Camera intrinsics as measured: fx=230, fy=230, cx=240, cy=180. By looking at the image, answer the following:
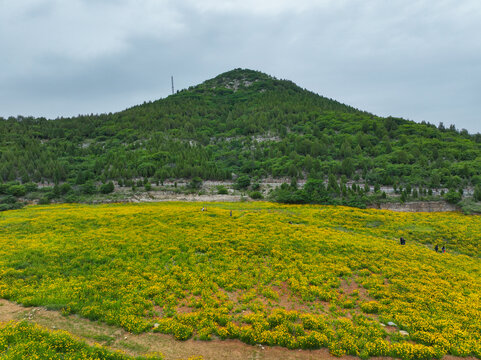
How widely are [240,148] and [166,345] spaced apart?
115 meters

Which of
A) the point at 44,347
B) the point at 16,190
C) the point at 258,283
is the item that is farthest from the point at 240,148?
the point at 44,347

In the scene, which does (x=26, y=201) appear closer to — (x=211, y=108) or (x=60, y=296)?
(x=60, y=296)

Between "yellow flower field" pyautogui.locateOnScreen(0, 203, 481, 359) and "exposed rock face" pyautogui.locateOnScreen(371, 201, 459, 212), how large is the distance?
1144 inches

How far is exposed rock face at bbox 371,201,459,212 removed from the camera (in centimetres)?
6022

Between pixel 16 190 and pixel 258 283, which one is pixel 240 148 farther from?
pixel 258 283

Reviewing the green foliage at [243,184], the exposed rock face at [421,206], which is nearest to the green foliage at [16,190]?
the green foliage at [243,184]

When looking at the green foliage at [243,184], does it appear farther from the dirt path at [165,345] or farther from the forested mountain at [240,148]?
the dirt path at [165,345]

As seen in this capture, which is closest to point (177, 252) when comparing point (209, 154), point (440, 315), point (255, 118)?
point (440, 315)

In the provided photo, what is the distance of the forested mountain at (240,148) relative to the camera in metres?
86.6

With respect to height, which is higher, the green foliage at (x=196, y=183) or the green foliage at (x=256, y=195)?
the green foliage at (x=196, y=183)

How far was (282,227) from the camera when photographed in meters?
33.8

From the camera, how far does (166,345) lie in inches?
469

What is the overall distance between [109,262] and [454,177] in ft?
303

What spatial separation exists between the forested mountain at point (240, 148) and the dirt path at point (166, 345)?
76.3m
